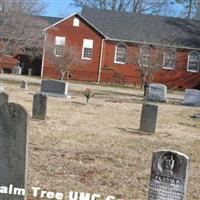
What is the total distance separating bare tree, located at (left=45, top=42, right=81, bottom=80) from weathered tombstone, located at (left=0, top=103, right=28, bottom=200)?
3842 centimetres

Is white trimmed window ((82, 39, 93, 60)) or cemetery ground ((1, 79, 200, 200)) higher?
white trimmed window ((82, 39, 93, 60))

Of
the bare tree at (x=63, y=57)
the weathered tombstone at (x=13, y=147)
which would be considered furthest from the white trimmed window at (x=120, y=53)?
the weathered tombstone at (x=13, y=147)

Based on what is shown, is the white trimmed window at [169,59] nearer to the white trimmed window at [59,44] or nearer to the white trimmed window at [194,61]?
the white trimmed window at [194,61]

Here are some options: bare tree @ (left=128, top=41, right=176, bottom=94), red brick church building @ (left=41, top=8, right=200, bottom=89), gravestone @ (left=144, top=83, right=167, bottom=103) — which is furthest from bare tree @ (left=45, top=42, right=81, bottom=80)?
gravestone @ (left=144, top=83, right=167, bottom=103)

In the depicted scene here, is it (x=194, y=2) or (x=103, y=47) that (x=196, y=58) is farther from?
(x=194, y=2)

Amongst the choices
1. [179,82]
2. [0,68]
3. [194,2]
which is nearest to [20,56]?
[0,68]

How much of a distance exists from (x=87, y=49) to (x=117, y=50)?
2834 millimetres

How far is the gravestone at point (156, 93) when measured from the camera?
3238cm

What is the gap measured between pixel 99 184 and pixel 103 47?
159 feet

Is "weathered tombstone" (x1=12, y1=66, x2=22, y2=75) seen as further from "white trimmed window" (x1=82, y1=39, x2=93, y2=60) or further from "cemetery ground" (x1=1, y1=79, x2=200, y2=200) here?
"cemetery ground" (x1=1, y1=79, x2=200, y2=200)

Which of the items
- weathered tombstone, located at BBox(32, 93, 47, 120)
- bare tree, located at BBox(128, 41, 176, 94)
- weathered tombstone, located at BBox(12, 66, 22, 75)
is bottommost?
weathered tombstone, located at BBox(12, 66, 22, 75)

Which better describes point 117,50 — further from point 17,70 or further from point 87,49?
point 17,70

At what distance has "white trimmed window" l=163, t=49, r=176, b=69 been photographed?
55.3 m

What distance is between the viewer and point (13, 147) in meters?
7.16
